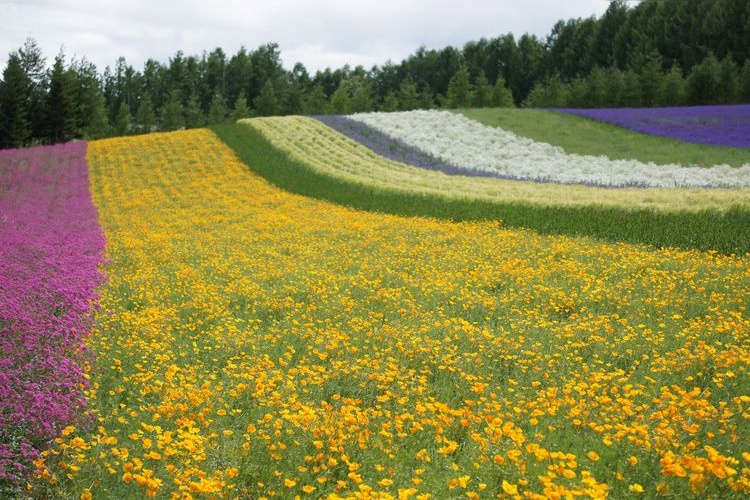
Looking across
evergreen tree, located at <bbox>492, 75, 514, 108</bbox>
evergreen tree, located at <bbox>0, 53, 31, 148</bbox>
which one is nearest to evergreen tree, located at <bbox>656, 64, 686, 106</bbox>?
evergreen tree, located at <bbox>492, 75, 514, 108</bbox>

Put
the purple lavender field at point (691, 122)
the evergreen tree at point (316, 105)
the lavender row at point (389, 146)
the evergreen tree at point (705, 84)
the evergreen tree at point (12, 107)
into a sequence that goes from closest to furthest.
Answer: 1. the lavender row at point (389, 146)
2. the purple lavender field at point (691, 122)
3. the evergreen tree at point (12, 107)
4. the evergreen tree at point (705, 84)
5. the evergreen tree at point (316, 105)

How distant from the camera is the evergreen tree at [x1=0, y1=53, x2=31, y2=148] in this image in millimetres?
51281

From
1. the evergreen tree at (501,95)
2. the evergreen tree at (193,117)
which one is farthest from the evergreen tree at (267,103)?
the evergreen tree at (501,95)

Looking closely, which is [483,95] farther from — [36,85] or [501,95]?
[36,85]

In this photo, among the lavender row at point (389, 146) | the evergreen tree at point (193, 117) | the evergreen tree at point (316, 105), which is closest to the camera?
the lavender row at point (389, 146)

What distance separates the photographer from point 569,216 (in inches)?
683

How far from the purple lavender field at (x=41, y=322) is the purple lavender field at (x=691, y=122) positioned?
108 ft

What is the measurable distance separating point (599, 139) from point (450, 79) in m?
46.0

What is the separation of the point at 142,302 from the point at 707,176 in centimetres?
2457

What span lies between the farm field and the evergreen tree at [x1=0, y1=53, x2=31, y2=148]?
43968mm

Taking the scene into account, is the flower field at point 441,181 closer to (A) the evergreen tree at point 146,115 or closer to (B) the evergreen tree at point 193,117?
(B) the evergreen tree at point 193,117

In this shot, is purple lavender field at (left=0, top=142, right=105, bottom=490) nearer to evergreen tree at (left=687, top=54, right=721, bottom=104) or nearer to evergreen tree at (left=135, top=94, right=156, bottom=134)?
evergreen tree at (left=687, top=54, right=721, bottom=104)

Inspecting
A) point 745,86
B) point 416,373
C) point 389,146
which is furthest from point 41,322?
point 745,86

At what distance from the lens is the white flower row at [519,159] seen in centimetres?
2697
